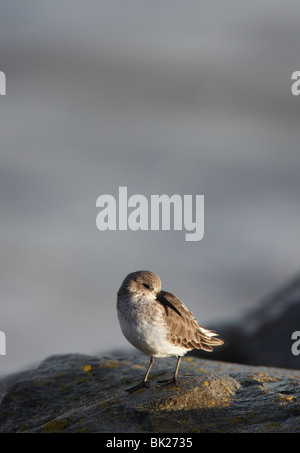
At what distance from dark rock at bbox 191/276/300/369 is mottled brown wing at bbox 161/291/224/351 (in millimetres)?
3806

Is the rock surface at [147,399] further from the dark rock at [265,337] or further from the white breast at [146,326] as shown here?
the dark rock at [265,337]

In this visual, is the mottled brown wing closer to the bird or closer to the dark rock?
the bird

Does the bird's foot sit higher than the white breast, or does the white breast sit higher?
the white breast

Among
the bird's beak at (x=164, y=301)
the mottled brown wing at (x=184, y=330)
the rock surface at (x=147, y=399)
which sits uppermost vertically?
the bird's beak at (x=164, y=301)

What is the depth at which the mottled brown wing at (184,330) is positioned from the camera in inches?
327

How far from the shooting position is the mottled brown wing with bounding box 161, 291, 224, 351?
327 inches

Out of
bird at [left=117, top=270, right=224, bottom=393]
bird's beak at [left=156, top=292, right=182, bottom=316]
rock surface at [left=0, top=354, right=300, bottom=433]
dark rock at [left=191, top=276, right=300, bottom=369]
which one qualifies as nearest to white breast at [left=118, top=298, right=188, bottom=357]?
bird at [left=117, top=270, right=224, bottom=393]

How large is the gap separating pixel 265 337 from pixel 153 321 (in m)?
5.38

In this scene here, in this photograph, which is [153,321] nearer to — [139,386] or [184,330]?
[184,330]

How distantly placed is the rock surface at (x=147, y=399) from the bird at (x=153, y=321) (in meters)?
0.37

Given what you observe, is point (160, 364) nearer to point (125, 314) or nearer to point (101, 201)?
point (125, 314)

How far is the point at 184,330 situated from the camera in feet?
27.9

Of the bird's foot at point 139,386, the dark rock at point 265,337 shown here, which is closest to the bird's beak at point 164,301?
the bird's foot at point 139,386
